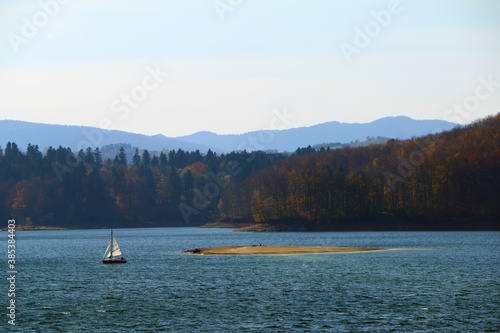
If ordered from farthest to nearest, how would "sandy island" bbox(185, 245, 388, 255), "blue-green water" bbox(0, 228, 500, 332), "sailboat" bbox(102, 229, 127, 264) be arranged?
"sandy island" bbox(185, 245, 388, 255), "sailboat" bbox(102, 229, 127, 264), "blue-green water" bbox(0, 228, 500, 332)

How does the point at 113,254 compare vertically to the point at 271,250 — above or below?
above

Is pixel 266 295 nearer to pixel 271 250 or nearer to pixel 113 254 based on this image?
pixel 113 254

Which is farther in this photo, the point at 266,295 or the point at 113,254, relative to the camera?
the point at 113,254

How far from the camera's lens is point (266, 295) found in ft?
231

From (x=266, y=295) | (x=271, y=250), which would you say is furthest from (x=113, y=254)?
(x=266, y=295)

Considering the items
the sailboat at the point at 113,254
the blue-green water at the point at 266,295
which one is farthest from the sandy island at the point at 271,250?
the sailboat at the point at 113,254

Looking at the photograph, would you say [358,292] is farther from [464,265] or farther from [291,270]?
[464,265]

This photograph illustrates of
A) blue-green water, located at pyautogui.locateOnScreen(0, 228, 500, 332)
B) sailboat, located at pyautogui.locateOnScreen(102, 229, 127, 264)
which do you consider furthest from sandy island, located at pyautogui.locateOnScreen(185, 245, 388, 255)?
sailboat, located at pyautogui.locateOnScreen(102, 229, 127, 264)

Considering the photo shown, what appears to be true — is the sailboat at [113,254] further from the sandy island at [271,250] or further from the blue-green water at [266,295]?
the sandy island at [271,250]

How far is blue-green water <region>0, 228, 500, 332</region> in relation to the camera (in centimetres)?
5469

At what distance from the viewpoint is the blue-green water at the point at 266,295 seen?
54.7m

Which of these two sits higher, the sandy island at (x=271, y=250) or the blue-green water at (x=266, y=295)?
the sandy island at (x=271, y=250)

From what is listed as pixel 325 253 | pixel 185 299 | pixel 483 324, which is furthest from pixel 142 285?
pixel 325 253

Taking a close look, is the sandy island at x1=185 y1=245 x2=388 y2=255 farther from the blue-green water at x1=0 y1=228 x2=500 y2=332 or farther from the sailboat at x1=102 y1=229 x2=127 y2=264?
the sailboat at x1=102 y1=229 x2=127 y2=264
